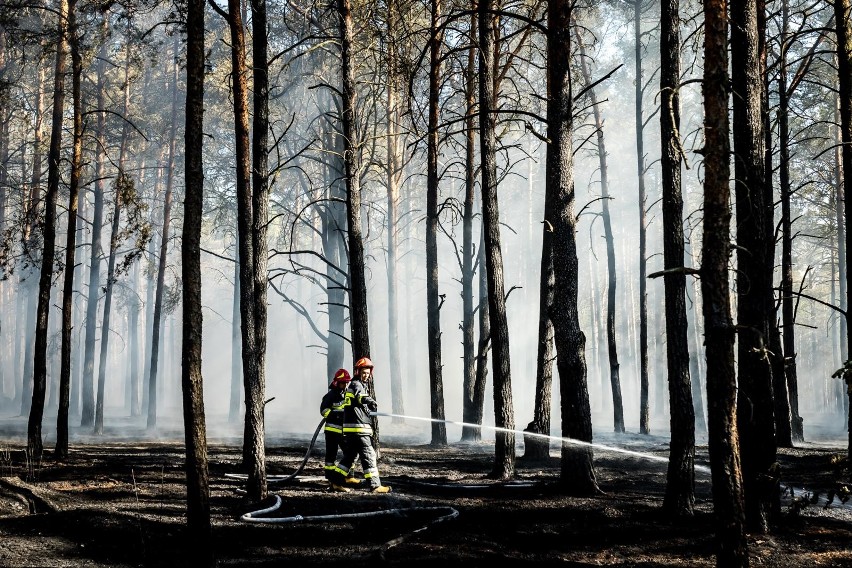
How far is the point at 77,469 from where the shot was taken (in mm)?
12602

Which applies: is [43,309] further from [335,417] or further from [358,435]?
[358,435]

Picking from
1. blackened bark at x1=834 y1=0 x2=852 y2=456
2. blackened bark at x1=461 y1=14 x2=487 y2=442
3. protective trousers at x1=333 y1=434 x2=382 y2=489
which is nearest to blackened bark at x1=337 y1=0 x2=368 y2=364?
protective trousers at x1=333 y1=434 x2=382 y2=489

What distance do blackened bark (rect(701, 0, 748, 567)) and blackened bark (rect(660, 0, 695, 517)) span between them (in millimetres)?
2371

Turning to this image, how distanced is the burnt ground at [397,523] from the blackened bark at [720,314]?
0.79m

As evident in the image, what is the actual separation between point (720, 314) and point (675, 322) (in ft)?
9.62

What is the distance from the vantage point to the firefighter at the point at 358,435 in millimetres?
10773

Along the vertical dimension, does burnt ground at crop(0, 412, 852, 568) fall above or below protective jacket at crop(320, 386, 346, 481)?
below

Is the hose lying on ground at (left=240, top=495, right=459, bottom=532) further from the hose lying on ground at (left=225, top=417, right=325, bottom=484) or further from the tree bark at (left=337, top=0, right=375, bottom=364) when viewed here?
the tree bark at (left=337, top=0, right=375, bottom=364)

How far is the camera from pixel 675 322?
28.8 feet

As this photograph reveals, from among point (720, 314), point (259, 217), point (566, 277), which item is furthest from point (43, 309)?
point (720, 314)

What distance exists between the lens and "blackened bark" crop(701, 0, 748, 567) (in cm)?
592

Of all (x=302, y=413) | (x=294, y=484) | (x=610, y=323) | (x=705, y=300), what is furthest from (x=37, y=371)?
(x=302, y=413)

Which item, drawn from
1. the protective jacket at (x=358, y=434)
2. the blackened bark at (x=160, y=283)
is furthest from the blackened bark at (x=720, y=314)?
the blackened bark at (x=160, y=283)

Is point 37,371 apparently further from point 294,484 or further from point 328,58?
point 328,58
